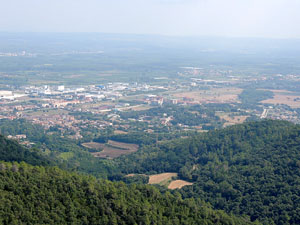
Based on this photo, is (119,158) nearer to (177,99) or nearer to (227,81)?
(177,99)

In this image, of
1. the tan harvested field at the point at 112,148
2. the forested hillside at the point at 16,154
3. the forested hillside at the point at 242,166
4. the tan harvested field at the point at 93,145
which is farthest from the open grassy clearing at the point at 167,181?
the tan harvested field at the point at 93,145

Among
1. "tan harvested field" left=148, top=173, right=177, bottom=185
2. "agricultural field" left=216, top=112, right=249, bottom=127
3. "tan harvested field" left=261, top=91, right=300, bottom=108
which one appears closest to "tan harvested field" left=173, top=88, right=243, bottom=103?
"tan harvested field" left=261, top=91, right=300, bottom=108

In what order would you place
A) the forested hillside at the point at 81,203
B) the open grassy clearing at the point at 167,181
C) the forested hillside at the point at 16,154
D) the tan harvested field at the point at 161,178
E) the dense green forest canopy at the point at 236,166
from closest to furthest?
the forested hillside at the point at 81,203 → the dense green forest canopy at the point at 236,166 → the forested hillside at the point at 16,154 → the open grassy clearing at the point at 167,181 → the tan harvested field at the point at 161,178

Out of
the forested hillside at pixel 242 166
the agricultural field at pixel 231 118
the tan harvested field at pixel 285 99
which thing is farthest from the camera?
the tan harvested field at pixel 285 99

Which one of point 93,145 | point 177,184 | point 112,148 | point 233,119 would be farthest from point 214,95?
point 177,184

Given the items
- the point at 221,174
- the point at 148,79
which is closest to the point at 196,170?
the point at 221,174

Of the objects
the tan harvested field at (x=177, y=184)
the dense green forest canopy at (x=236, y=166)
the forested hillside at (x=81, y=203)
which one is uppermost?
the forested hillside at (x=81, y=203)

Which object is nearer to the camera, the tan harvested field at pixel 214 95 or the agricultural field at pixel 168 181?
the agricultural field at pixel 168 181

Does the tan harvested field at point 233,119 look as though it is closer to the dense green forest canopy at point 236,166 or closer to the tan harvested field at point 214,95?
the tan harvested field at point 214,95

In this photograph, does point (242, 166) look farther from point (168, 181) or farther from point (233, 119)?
point (233, 119)
